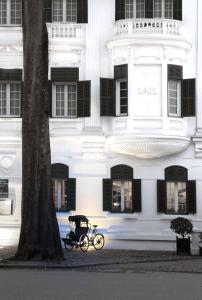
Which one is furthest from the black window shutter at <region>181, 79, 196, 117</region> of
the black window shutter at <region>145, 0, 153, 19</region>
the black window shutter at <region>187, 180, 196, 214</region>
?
the black window shutter at <region>145, 0, 153, 19</region>

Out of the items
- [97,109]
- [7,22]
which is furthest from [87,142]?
[7,22]

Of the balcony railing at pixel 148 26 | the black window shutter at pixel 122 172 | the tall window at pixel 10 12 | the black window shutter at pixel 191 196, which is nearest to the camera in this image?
the balcony railing at pixel 148 26

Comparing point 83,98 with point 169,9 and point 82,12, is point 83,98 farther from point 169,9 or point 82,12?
point 169,9

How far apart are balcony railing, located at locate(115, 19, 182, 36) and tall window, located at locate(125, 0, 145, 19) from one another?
1005 millimetres

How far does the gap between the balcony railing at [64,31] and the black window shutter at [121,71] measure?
222 cm

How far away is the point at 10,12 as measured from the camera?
3028 centimetres

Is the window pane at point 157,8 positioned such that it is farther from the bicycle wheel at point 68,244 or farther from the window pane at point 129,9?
the bicycle wheel at point 68,244

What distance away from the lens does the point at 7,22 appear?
98.9 ft

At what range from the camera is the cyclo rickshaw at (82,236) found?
26.6m

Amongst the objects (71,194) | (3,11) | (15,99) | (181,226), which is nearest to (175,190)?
(181,226)

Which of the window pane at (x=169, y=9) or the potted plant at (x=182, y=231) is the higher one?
the window pane at (x=169, y=9)

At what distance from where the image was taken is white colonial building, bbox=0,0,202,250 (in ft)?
95.0

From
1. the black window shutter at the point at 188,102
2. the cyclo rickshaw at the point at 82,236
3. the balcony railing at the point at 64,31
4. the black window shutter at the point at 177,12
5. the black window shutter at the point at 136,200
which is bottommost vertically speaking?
the cyclo rickshaw at the point at 82,236

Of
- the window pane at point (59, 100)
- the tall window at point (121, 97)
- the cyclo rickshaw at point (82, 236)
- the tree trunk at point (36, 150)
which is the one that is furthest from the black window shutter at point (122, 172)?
the tree trunk at point (36, 150)
